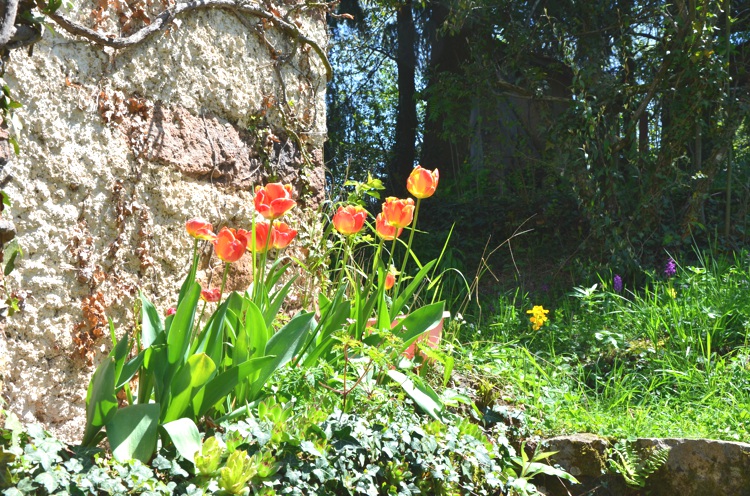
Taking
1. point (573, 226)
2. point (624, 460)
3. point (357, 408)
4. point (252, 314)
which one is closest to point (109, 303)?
point (252, 314)

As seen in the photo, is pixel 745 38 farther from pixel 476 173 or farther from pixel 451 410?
pixel 451 410

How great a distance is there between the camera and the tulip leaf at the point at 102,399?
1.93 m

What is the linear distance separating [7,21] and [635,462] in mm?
2400

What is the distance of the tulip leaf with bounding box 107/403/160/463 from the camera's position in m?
1.85

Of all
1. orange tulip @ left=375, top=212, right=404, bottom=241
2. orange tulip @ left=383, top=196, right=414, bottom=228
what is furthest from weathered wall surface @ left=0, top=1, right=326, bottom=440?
orange tulip @ left=383, top=196, right=414, bottom=228

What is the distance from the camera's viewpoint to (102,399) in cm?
194

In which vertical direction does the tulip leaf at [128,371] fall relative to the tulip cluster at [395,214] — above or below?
below

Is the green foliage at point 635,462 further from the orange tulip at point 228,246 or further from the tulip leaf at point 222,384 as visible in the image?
the orange tulip at point 228,246

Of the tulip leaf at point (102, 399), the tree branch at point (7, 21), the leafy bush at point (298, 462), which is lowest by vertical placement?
the leafy bush at point (298, 462)

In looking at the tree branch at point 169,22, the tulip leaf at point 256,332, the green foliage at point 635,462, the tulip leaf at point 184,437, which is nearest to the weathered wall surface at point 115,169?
the tree branch at point 169,22

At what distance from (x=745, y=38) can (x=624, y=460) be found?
16.8ft

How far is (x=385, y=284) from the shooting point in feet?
9.43

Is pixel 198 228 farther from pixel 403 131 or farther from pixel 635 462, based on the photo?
pixel 403 131

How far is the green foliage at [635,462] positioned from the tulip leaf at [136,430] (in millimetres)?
1618
